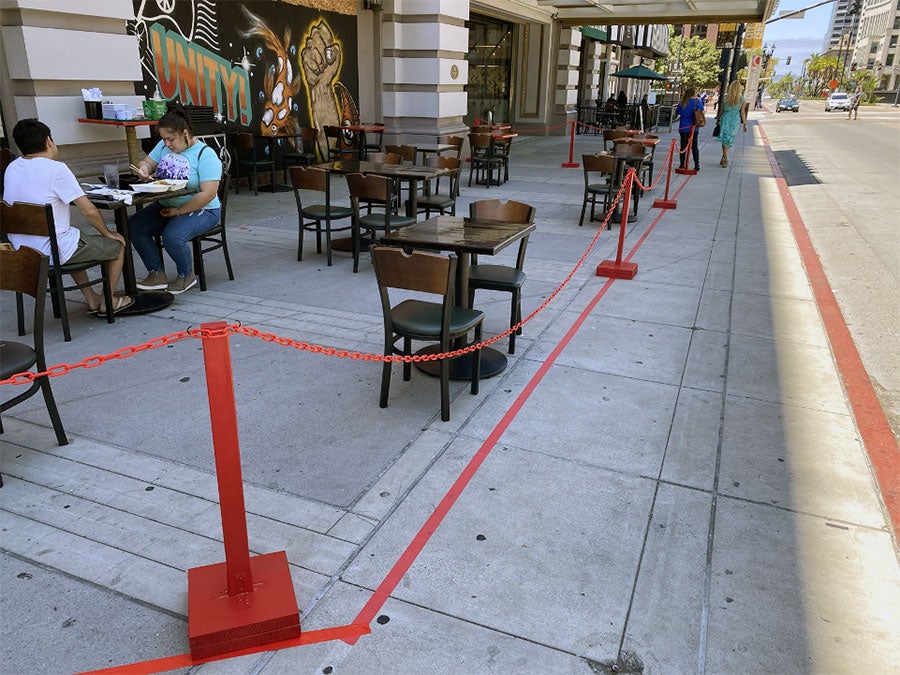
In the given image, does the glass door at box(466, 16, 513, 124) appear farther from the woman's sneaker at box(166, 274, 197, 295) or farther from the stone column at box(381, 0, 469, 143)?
the woman's sneaker at box(166, 274, 197, 295)

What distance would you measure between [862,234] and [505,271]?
847cm

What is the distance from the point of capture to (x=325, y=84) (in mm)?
14750

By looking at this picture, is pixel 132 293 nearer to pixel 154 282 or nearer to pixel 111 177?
pixel 154 282

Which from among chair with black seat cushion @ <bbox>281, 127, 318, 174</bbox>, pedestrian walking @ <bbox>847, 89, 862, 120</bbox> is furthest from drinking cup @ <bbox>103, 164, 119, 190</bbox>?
pedestrian walking @ <bbox>847, 89, 862, 120</bbox>

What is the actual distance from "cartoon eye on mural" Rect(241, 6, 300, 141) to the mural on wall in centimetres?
2

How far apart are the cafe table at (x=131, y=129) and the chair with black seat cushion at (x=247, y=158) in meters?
2.80

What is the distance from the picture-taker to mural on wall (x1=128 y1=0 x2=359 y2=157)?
10.8m

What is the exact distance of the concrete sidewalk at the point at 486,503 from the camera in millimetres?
2699

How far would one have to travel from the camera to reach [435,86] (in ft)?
50.0

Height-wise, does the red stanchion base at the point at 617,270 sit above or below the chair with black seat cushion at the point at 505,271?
below

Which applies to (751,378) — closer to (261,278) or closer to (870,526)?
(870,526)

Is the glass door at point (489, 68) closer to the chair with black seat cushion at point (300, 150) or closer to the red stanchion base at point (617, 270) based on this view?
the chair with black seat cushion at point (300, 150)

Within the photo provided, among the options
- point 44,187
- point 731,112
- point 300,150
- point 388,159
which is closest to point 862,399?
point 44,187

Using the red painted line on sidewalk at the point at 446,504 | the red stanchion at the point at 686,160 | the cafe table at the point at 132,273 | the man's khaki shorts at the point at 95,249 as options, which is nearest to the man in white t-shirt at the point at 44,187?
the man's khaki shorts at the point at 95,249
